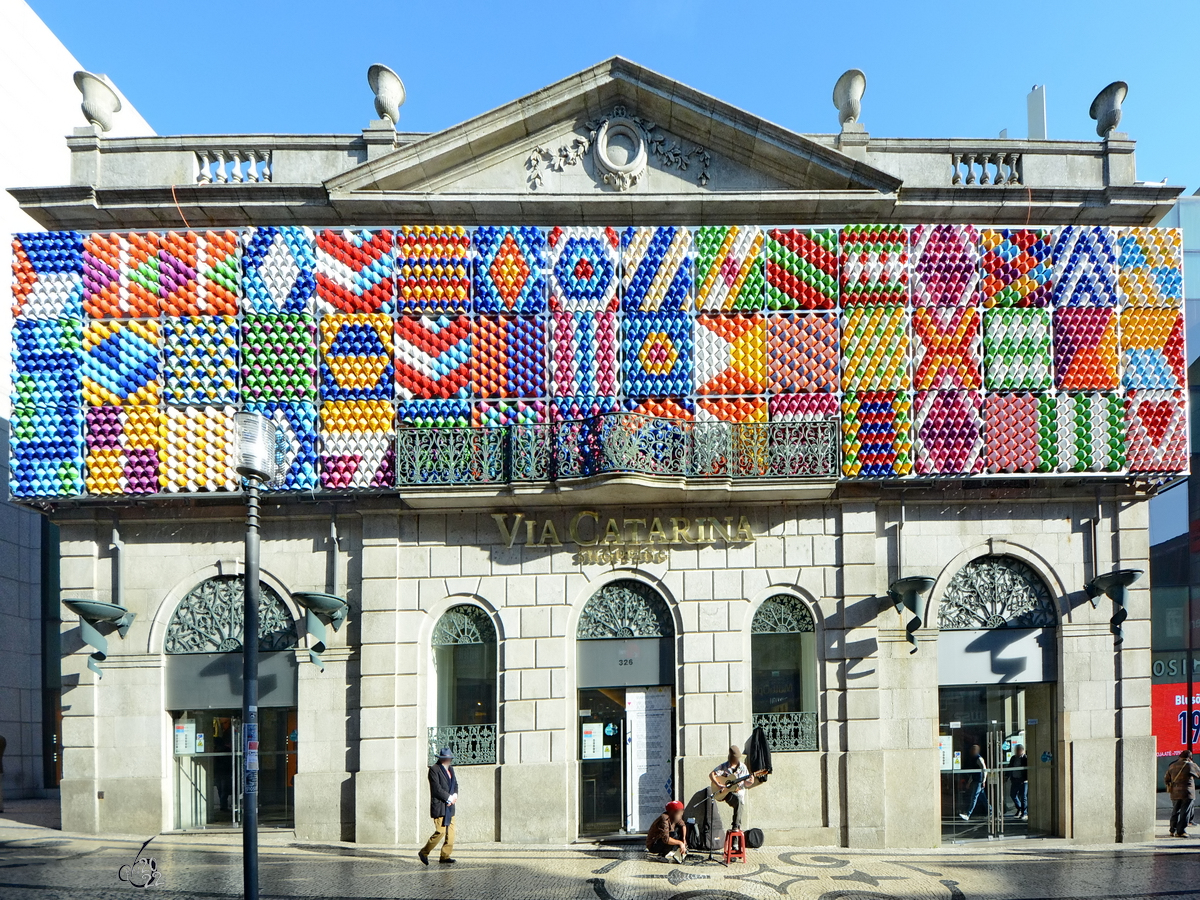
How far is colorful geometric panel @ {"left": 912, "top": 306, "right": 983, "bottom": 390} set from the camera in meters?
17.0

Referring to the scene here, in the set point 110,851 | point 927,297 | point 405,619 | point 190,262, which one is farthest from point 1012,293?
point 110,851

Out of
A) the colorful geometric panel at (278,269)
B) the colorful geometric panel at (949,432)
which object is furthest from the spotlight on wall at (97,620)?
the colorful geometric panel at (949,432)

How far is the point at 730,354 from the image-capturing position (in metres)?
17.0

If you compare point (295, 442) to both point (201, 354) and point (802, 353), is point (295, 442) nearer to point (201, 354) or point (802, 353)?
point (201, 354)

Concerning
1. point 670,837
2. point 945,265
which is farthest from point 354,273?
point 670,837

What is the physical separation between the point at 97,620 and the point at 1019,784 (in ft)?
52.9

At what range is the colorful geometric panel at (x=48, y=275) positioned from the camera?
55.1ft

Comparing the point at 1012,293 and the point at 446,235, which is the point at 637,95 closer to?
the point at 446,235

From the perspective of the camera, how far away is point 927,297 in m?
17.2

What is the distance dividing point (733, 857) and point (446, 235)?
11162mm

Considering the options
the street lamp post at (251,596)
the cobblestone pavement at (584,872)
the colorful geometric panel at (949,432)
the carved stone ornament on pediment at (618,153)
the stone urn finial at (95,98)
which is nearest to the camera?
the street lamp post at (251,596)

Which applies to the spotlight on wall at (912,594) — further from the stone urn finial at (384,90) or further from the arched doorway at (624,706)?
the stone urn finial at (384,90)

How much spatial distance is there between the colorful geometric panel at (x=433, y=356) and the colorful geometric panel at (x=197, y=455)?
10.0 ft

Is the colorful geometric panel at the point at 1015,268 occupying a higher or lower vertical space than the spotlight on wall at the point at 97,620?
higher
